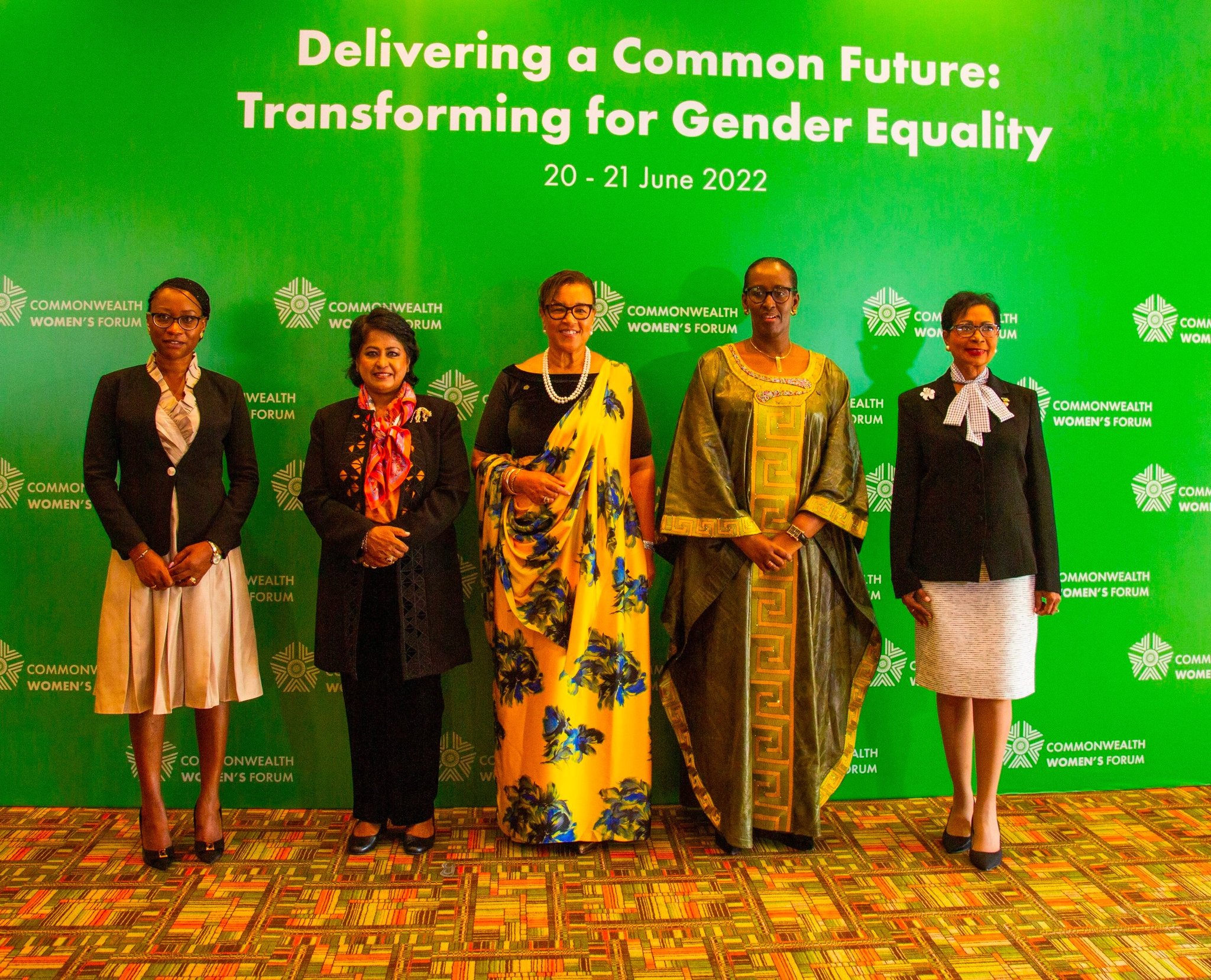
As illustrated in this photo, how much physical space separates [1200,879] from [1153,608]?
3.50 feet

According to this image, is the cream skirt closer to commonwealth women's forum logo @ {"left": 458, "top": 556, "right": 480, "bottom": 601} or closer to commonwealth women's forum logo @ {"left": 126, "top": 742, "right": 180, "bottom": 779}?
commonwealth women's forum logo @ {"left": 126, "top": 742, "right": 180, "bottom": 779}

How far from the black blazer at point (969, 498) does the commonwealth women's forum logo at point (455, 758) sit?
1.65 m

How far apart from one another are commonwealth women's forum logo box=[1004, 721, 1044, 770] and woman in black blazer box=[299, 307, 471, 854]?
214cm

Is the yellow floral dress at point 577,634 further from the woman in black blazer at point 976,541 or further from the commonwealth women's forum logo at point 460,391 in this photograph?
the woman in black blazer at point 976,541

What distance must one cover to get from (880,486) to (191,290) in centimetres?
251

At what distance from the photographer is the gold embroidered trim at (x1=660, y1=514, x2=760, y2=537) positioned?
9.02ft

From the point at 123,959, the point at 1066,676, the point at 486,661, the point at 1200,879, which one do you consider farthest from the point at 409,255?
the point at 1200,879

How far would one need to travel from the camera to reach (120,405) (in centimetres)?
272

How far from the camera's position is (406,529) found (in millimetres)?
2709

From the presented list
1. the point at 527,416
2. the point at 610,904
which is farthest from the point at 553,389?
the point at 610,904

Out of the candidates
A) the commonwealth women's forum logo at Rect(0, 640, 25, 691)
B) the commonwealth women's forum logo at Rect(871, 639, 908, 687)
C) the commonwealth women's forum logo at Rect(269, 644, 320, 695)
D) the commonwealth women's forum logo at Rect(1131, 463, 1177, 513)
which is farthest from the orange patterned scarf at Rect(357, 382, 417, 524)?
the commonwealth women's forum logo at Rect(1131, 463, 1177, 513)

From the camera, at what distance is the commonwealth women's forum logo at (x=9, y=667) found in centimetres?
322

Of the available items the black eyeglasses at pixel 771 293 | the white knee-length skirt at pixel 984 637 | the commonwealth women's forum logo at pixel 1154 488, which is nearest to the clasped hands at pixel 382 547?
the black eyeglasses at pixel 771 293

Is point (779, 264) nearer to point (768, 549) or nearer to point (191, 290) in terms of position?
point (768, 549)
